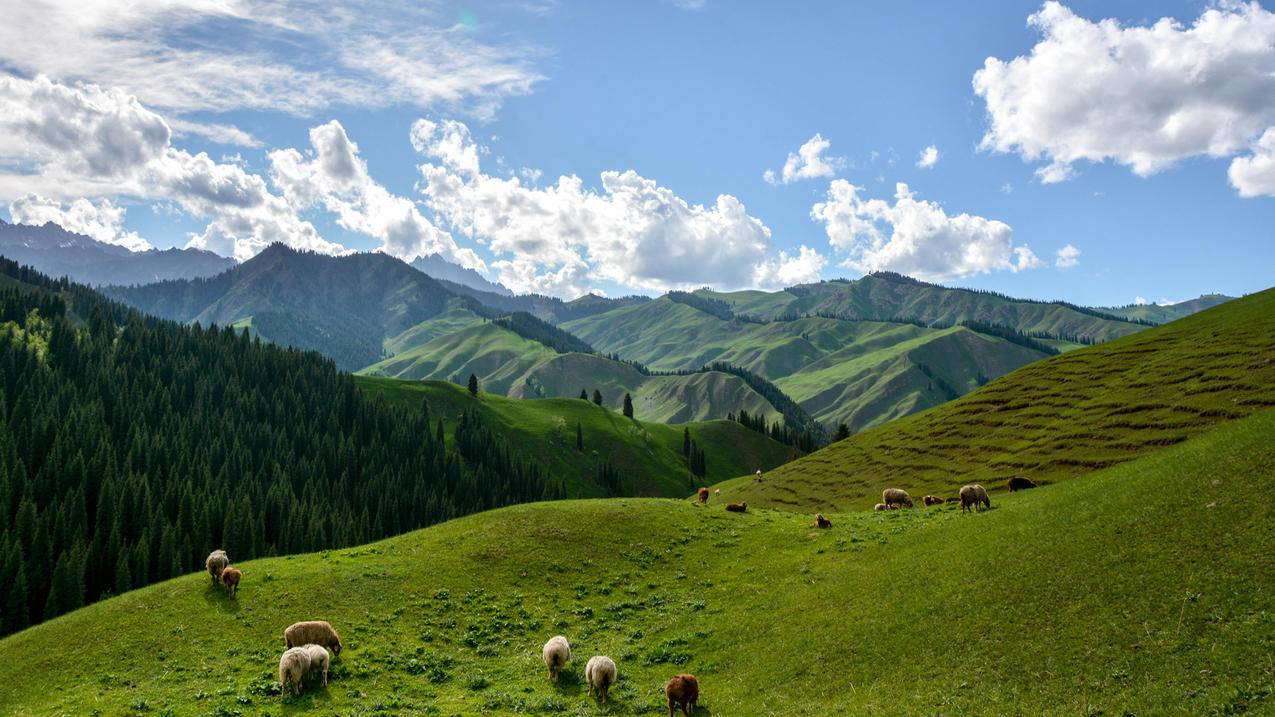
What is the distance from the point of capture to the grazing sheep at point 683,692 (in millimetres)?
24084

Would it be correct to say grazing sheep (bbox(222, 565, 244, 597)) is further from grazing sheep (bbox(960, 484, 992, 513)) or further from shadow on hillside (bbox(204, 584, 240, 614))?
grazing sheep (bbox(960, 484, 992, 513))

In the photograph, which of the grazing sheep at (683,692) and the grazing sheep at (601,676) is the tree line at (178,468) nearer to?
the grazing sheep at (601,676)

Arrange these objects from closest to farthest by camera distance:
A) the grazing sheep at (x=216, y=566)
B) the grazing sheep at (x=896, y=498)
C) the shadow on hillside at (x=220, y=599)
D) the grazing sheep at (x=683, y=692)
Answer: the grazing sheep at (x=683, y=692) → the shadow on hillside at (x=220, y=599) → the grazing sheep at (x=216, y=566) → the grazing sheep at (x=896, y=498)

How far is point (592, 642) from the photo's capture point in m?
33.6

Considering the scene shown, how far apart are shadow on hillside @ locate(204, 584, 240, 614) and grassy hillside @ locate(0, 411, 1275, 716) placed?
0.20 m

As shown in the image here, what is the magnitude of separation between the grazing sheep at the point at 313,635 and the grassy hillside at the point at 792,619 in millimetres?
1024

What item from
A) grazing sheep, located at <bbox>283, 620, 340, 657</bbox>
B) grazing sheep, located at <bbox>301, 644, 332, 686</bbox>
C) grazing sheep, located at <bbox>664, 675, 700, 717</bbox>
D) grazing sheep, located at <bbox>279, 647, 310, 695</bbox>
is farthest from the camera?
grazing sheep, located at <bbox>283, 620, 340, 657</bbox>

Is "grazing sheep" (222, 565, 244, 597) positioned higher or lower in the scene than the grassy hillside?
higher

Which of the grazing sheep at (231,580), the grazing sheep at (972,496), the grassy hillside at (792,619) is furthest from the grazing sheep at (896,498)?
the grazing sheep at (231,580)

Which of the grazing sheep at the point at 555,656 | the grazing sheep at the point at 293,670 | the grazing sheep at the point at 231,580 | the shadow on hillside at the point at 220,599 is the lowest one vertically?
the grazing sheep at the point at 555,656

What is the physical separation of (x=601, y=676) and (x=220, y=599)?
27874 mm

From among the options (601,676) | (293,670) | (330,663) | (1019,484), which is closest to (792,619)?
(601,676)

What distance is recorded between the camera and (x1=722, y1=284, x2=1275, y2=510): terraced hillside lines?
190 feet

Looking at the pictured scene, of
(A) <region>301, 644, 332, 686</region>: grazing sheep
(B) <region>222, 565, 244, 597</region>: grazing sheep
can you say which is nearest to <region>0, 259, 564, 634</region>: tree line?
(B) <region>222, 565, 244, 597</region>: grazing sheep
